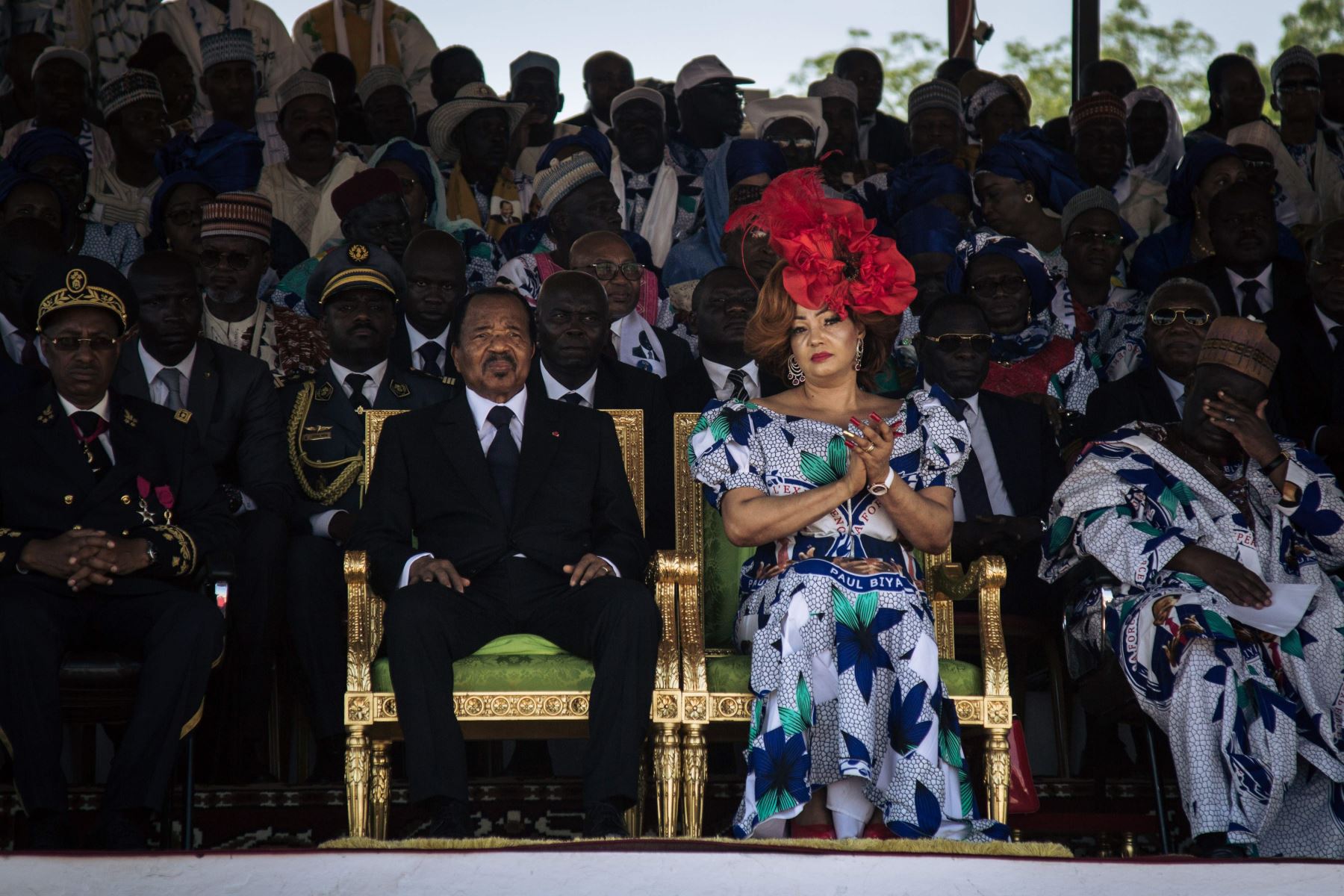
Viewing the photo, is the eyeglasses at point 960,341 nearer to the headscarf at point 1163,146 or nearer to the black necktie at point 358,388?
the black necktie at point 358,388

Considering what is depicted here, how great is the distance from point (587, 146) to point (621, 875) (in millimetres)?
5093

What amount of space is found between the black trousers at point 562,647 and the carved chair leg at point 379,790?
0.26m

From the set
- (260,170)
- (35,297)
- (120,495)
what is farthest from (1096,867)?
(260,170)

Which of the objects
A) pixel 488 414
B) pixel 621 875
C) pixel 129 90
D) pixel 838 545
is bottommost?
pixel 621 875

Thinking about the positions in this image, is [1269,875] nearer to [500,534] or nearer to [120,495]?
[500,534]

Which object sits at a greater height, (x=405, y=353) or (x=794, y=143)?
(x=794, y=143)

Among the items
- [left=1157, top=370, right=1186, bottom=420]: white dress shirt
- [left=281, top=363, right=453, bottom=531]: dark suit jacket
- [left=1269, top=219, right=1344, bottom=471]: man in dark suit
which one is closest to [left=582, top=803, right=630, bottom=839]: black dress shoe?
[left=281, top=363, right=453, bottom=531]: dark suit jacket

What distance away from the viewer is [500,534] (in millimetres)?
4766

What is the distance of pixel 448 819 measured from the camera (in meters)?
4.16

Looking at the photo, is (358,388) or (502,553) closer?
(502,553)

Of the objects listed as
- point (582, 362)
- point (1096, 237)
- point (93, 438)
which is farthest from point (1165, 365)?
point (93, 438)

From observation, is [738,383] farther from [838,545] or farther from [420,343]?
[838,545]

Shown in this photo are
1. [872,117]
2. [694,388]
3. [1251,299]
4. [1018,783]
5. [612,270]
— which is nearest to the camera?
[1018,783]

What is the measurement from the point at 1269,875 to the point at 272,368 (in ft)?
14.1
